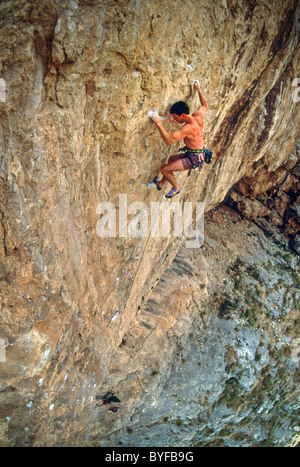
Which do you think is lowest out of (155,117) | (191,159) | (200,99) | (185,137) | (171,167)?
(171,167)

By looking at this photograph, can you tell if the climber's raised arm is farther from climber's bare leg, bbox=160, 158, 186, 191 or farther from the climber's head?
climber's bare leg, bbox=160, 158, 186, 191

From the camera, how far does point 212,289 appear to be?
12086mm

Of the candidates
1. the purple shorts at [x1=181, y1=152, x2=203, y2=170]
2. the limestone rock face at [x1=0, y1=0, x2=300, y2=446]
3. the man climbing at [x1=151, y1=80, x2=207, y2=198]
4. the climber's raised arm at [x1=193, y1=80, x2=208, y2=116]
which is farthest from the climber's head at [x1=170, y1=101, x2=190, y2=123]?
the purple shorts at [x1=181, y1=152, x2=203, y2=170]

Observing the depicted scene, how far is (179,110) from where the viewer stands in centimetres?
548

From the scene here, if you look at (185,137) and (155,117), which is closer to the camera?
(155,117)

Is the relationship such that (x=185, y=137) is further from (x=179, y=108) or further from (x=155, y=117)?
(x=155, y=117)

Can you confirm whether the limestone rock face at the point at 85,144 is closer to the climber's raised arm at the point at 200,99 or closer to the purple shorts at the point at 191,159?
the climber's raised arm at the point at 200,99

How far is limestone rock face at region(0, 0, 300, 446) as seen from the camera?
13.0 feet

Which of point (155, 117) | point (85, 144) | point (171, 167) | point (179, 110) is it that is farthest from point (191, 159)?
point (85, 144)

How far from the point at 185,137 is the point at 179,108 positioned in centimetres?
54

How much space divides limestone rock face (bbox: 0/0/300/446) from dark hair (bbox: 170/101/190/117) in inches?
3.6

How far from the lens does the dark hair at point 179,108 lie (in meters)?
5.45

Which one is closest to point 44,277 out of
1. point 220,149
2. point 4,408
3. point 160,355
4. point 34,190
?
point 34,190

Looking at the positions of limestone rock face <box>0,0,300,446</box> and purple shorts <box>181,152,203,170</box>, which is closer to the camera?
limestone rock face <box>0,0,300,446</box>
